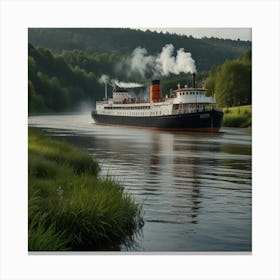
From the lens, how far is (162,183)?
8.33 meters

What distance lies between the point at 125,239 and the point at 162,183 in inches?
66.9

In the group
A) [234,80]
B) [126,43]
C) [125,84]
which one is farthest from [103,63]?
[234,80]

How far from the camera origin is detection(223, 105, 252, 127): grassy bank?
27.0 feet

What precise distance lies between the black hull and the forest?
79 centimetres

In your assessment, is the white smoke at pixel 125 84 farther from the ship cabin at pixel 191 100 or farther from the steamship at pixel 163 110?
the ship cabin at pixel 191 100

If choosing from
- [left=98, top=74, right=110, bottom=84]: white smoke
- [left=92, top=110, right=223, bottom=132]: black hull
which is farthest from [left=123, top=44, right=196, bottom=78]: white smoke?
[left=92, top=110, right=223, bottom=132]: black hull

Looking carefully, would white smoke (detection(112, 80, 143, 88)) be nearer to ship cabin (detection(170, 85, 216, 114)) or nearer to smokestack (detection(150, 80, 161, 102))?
smokestack (detection(150, 80, 161, 102))

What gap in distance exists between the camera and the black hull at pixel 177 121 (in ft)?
32.9

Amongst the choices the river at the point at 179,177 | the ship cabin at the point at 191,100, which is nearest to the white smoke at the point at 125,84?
the ship cabin at the point at 191,100

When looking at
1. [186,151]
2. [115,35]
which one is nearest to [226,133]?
[186,151]

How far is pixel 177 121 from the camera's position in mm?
11086

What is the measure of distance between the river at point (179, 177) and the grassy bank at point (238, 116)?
16 centimetres

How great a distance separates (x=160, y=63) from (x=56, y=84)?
1.83 m
